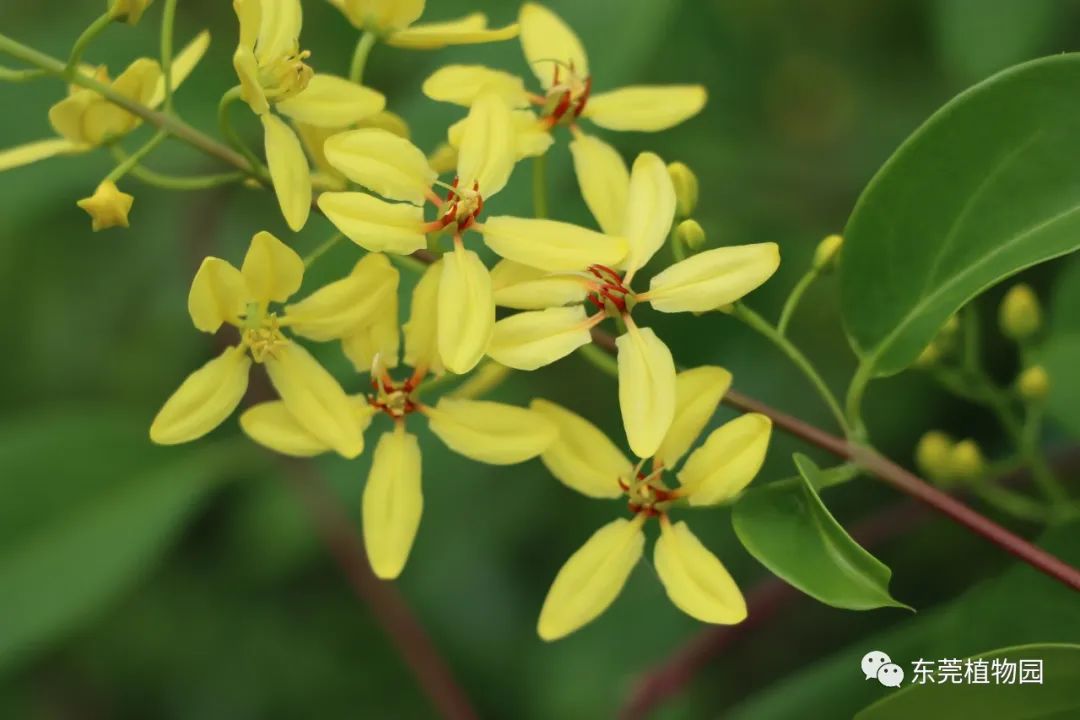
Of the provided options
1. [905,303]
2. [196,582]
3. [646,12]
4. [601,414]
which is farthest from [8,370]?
[905,303]

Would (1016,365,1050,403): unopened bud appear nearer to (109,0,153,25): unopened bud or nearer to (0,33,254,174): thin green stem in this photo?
(0,33,254,174): thin green stem

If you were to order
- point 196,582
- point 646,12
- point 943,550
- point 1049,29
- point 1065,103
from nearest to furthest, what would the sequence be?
1. point 1065,103
2. point 646,12
3. point 1049,29
4. point 943,550
5. point 196,582

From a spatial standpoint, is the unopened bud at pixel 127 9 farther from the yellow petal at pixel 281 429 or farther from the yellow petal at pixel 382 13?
the yellow petal at pixel 281 429

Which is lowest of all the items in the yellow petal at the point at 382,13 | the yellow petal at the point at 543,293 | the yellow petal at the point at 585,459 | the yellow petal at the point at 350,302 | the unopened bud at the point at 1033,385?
the unopened bud at the point at 1033,385

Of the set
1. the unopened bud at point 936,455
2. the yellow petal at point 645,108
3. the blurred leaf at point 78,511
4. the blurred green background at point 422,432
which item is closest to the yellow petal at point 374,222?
the yellow petal at point 645,108

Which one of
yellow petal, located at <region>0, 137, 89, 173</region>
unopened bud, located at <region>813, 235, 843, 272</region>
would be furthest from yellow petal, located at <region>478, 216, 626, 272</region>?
yellow petal, located at <region>0, 137, 89, 173</region>

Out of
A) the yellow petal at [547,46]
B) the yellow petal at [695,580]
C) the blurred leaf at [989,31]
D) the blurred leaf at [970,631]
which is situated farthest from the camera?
the blurred leaf at [989,31]

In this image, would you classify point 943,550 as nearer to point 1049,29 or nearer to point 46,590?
point 1049,29
